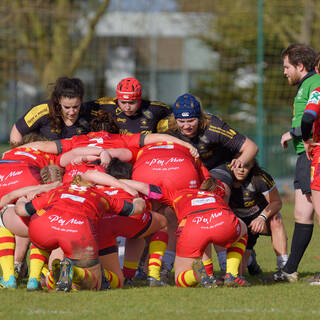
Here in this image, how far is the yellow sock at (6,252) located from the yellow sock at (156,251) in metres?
1.13

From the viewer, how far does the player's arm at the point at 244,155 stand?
6.70m

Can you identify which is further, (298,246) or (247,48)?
(247,48)

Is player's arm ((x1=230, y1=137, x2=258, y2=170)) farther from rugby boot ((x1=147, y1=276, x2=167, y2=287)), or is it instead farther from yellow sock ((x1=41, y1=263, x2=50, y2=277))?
yellow sock ((x1=41, y1=263, x2=50, y2=277))

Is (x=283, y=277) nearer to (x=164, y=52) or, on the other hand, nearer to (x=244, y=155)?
(x=244, y=155)

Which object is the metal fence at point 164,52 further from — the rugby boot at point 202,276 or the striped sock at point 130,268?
the rugby boot at point 202,276

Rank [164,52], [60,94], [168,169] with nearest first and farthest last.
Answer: [168,169] < [60,94] < [164,52]

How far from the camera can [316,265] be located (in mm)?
7336

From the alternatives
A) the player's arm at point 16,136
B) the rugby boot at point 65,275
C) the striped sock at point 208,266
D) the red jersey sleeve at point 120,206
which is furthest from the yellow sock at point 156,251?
the player's arm at point 16,136

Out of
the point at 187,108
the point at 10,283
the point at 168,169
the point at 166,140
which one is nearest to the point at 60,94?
the point at 166,140

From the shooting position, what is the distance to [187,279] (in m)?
5.62

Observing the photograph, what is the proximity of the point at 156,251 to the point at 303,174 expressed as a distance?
143cm

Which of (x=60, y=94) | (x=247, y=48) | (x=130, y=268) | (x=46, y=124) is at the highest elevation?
(x=247, y=48)

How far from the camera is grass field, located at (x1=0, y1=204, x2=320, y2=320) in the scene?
466 cm

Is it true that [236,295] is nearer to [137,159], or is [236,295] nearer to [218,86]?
[137,159]
